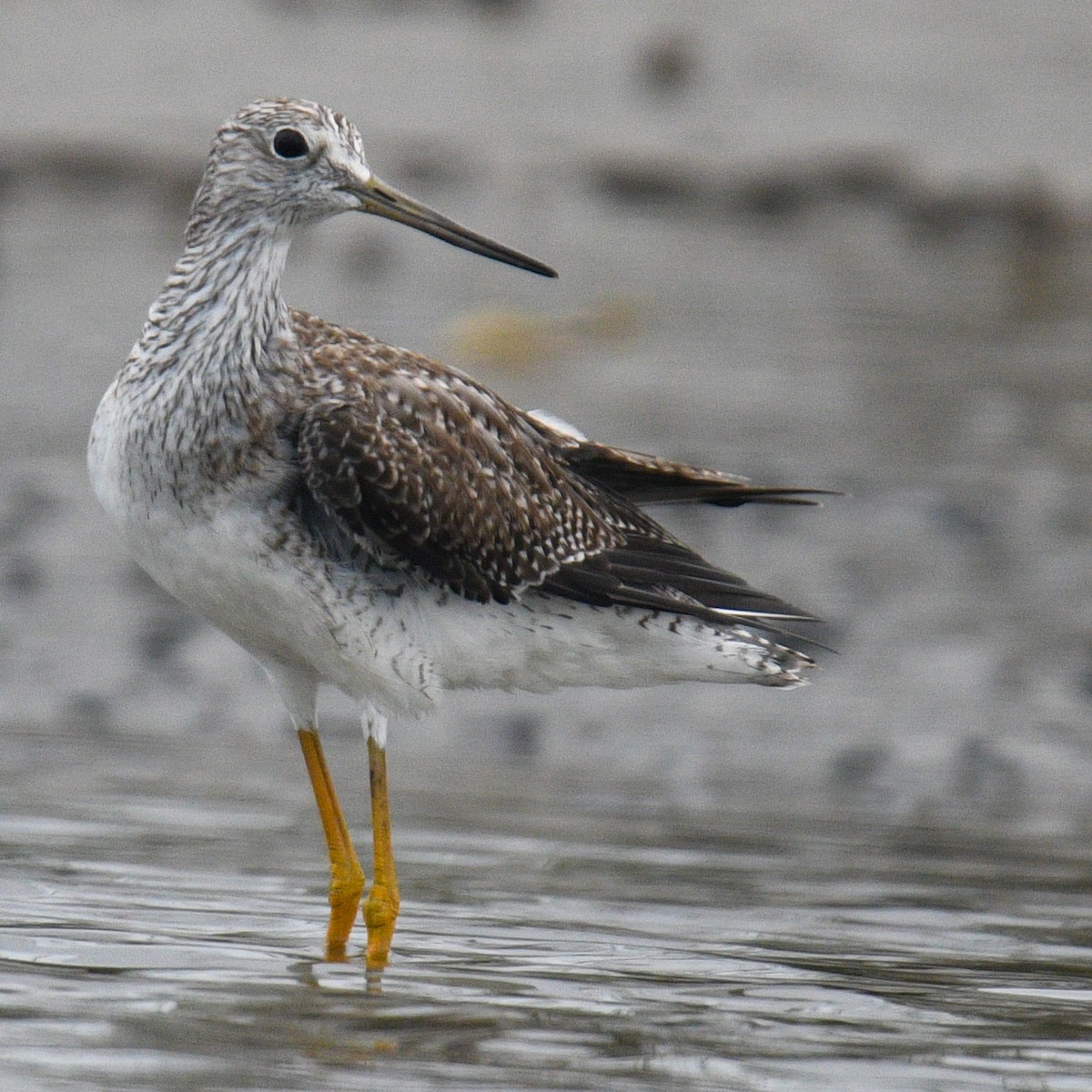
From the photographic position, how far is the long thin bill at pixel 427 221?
23.4ft

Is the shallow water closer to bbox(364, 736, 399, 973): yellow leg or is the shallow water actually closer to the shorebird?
bbox(364, 736, 399, 973): yellow leg

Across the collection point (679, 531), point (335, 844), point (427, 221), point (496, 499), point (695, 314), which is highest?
point (695, 314)

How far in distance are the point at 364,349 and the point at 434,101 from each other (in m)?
17.3

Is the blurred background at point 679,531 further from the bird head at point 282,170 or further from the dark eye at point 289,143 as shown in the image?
the dark eye at point 289,143

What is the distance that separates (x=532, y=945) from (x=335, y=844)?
1.01m

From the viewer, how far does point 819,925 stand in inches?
283

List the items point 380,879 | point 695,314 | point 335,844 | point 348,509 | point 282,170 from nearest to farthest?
point 348,509
point 282,170
point 380,879
point 335,844
point 695,314

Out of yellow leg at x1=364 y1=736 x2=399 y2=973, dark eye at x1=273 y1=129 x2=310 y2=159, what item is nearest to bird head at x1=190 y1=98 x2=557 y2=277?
dark eye at x1=273 y1=129 x2=310 y2=159

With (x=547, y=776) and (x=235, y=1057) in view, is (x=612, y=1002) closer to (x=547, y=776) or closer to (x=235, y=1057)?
(x=235, y=1057)

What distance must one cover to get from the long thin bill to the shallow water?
2.13 meters

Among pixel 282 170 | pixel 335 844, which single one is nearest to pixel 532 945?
pixel 335 844

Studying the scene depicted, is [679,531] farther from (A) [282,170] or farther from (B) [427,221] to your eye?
(A) [282,170]

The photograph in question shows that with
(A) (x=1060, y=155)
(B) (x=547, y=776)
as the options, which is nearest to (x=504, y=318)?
(A) (x=1060, y=155)

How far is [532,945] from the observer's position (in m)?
6.76
